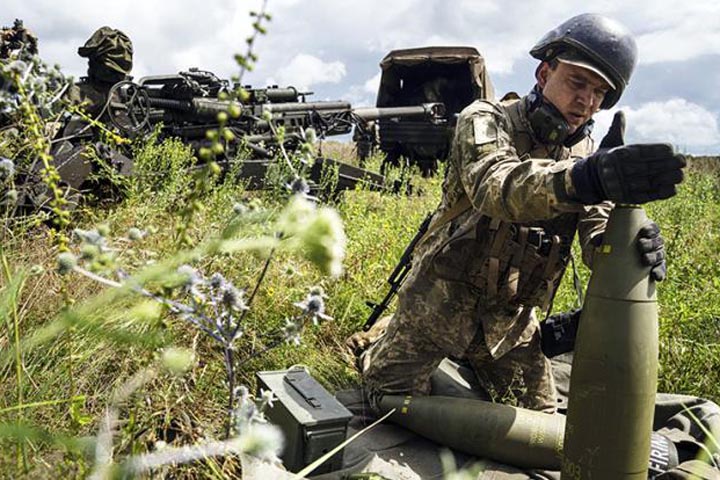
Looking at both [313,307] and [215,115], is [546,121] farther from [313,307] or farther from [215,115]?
[215,115]

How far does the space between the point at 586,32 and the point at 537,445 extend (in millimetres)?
1875

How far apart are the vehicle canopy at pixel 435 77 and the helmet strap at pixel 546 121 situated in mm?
8201

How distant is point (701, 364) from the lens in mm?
3035

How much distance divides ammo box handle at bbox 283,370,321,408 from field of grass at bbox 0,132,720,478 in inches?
9.5

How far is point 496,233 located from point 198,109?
7.73 feet

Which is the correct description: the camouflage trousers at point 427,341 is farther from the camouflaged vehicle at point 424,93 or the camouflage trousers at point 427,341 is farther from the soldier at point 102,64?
the camouflaged vehicle at point 424,93

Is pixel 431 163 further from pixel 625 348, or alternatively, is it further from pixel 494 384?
pixel 625 348

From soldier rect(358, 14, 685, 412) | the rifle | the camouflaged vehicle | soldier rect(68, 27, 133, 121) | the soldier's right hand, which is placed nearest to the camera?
the soldier's right hand

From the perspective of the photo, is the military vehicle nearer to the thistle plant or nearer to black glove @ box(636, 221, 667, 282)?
black glove @ box(636, 221, 667, 282)

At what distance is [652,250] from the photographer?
2.03 m

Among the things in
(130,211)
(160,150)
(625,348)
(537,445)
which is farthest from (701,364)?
(160,150)

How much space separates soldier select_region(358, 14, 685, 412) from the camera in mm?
2510

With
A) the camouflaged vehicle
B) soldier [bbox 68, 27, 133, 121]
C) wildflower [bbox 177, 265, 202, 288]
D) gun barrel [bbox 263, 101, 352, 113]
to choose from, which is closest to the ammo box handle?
wildflower [bbox 177, 265, 202, 288]

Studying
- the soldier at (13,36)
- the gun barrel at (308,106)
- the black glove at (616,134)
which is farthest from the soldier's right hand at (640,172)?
the gun barrel at (308,106)
